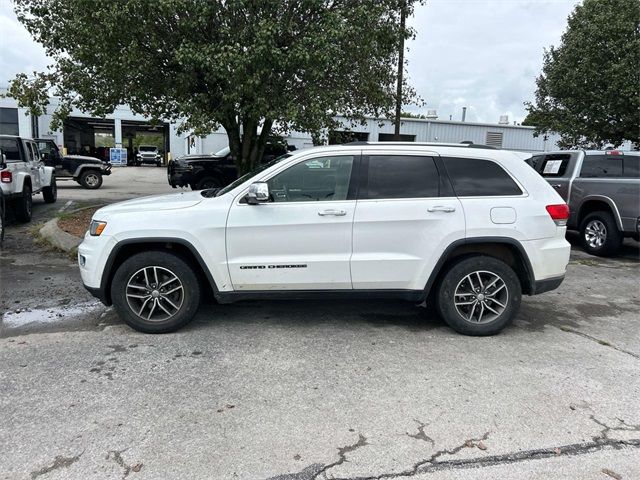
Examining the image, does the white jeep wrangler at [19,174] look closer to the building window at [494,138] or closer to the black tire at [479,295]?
the black tire at [479,295]

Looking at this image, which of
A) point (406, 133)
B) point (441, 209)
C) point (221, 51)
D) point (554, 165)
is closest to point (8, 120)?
point (406, 133)

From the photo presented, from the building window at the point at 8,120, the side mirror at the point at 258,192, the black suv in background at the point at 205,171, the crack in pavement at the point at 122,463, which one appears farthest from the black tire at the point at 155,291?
the building window at the point at 8,120

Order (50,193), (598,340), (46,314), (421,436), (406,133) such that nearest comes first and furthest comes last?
1. (421,436)
2. (598,340)
3. (46,314)
4. (50,193)
5. (406,133)

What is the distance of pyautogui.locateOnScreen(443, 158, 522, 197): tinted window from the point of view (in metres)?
4.74

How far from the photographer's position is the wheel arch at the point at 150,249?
4488mm

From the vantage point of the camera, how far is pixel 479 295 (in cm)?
475

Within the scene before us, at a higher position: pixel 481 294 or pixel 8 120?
pixel 8 120

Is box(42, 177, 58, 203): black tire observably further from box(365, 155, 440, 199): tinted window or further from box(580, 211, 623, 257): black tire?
box(580, 211, 623, 257): black tire

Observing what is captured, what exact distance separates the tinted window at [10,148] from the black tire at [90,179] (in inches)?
340

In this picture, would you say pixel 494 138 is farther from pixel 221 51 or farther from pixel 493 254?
pixel 493 254

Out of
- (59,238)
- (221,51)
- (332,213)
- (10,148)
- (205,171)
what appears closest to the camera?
(332,213)

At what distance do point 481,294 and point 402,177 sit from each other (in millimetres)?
1340

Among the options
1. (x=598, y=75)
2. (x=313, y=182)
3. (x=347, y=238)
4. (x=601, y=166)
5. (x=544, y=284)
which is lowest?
(x=544, y=284)

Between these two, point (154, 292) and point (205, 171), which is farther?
point (205, 171)
